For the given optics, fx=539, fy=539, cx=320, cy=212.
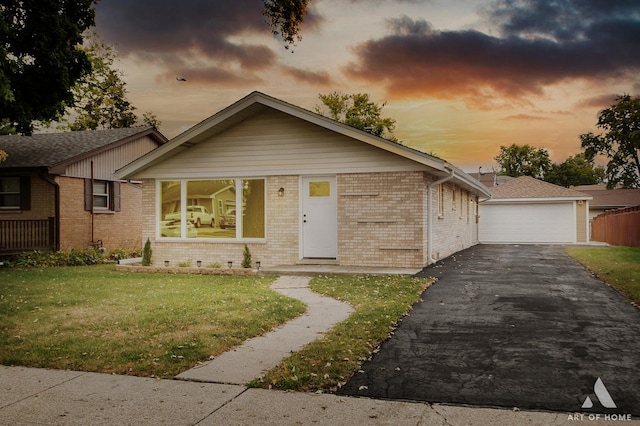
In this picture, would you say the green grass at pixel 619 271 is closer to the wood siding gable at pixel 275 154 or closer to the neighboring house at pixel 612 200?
the wood siding gable at pixel 275 154

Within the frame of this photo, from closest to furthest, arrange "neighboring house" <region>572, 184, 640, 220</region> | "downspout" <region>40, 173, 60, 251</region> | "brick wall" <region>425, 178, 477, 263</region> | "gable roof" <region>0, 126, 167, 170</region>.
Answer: "brick wall" <region>425, 178, 477, 263</region>
"downspout" <region>40, 173, 60, 251</region>
"gable roof" <region>0, 126, 167, 170</region>
"neighboring house" <region>572, 184, 640, 220</region>

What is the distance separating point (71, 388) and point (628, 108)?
43.9 metres

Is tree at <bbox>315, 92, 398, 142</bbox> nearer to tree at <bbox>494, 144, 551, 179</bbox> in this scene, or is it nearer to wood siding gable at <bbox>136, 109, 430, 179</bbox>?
wood siding gable at <bbox>136, 109, 430, 179</bbox>

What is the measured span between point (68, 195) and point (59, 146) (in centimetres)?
321

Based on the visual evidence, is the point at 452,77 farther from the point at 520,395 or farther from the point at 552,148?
the point at 552,148

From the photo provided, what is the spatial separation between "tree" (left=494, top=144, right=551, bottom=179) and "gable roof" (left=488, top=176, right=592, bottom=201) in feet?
153

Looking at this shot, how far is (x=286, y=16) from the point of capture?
770 cm

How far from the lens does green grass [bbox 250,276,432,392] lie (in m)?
5.00

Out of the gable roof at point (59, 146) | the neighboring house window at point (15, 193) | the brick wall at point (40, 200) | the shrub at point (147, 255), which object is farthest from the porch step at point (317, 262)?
the neighboring house window at point (15, 193)

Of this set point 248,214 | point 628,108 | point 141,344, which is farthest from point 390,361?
point 628,108

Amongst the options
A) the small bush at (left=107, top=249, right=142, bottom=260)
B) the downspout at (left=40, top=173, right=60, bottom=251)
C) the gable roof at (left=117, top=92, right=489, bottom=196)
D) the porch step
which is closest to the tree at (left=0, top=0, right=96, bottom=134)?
the gable roof at (left=117, top=92, right=489, bottom=196)

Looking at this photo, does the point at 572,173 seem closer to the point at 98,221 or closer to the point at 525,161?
the point at 525,161

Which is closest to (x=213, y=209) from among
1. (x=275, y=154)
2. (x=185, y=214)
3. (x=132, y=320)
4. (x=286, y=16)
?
(x=185, y=214)

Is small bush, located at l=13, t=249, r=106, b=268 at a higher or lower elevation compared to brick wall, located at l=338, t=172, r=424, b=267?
lower
